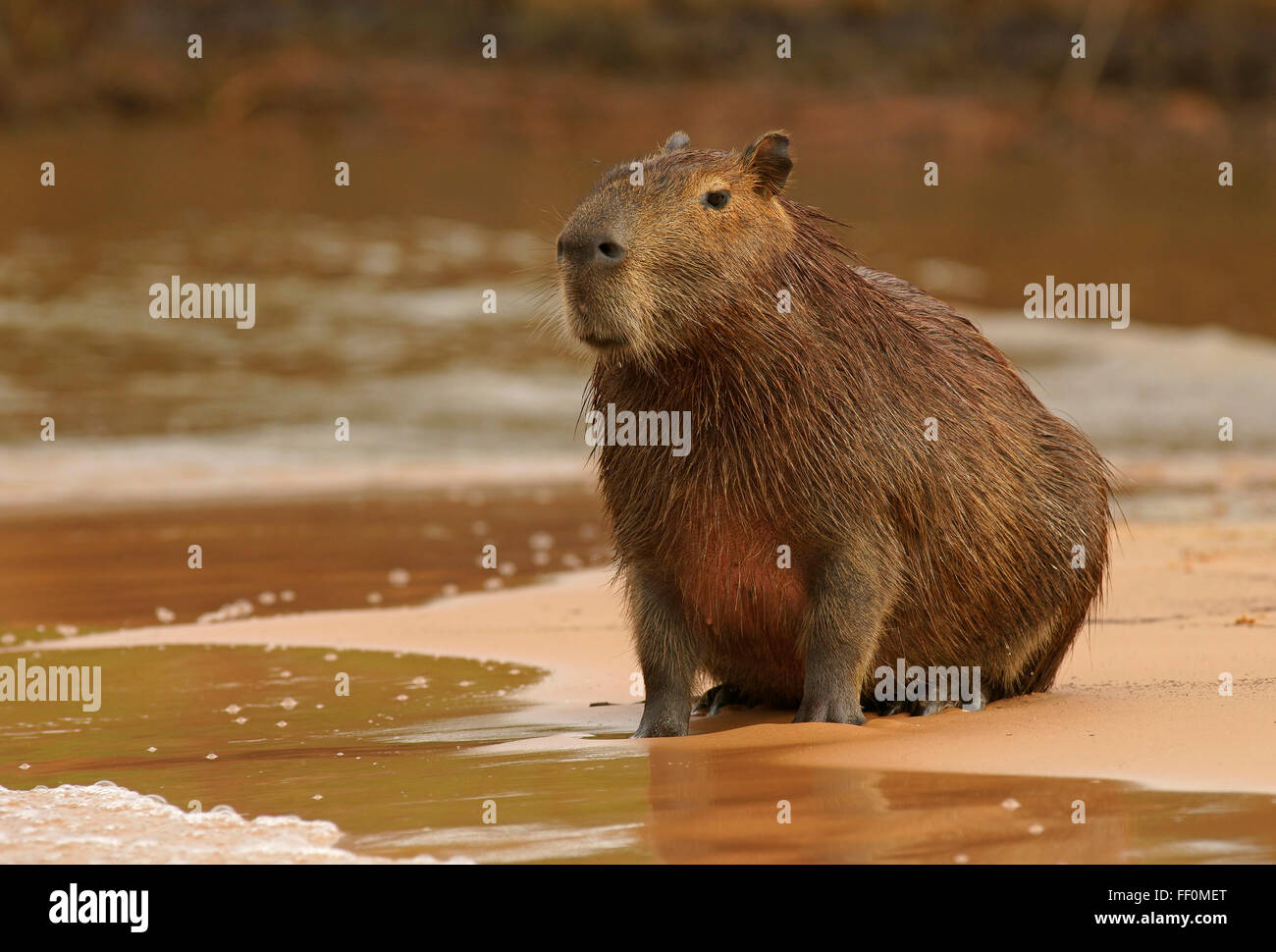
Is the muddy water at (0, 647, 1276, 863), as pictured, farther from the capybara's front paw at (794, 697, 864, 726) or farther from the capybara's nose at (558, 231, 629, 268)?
the capybara's nose at (558, 231, 629, 268)

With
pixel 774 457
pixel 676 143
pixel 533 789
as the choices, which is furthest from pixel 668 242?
pixel 533 789

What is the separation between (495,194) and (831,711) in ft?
66.6

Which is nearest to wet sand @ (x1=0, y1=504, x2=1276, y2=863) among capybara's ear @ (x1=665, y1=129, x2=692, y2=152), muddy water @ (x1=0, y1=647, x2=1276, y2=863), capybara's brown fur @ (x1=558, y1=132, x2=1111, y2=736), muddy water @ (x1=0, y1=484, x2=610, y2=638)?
muddy water @ (x1=0, y1=647, x2=1276, y2=863)

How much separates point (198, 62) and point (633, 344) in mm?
24550

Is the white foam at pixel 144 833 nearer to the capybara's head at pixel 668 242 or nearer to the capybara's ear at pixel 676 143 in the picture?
the capybara's head at pixel 668 242

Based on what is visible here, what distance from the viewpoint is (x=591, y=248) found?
4742 millimetres

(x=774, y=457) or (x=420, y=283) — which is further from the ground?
(x=420, y=283)

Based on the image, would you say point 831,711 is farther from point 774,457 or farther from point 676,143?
point 676,143

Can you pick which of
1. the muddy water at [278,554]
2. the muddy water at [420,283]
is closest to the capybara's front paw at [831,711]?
the muddy water at [278,554]

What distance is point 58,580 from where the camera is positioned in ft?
28.2

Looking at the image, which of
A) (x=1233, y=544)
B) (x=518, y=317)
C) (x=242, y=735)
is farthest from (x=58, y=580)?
(x=518, y=317)

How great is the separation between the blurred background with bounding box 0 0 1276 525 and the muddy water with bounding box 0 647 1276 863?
6.44 m

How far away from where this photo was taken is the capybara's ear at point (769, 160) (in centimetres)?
509
